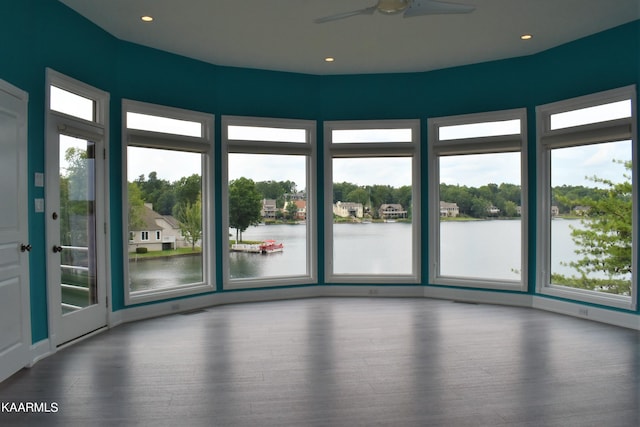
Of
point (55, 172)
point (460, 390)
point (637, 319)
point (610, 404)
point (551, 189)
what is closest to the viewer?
point (610, 404)

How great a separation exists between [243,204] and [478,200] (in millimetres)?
3185

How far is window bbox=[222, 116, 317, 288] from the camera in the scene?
634 centimetres

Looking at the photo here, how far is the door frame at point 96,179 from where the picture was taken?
13.7 ft

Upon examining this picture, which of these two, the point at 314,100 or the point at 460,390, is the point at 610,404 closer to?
the point at 460,390

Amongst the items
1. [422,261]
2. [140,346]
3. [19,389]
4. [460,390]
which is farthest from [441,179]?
[19,389]

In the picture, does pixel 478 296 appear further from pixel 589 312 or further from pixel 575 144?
pixel 575 144

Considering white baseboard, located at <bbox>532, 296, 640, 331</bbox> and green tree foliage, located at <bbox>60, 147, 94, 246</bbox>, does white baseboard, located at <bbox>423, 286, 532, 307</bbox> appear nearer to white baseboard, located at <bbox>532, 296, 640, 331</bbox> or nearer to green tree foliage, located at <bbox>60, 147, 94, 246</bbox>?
white baseboard, located at <bbox>532, 296, 640, 331</bbox>

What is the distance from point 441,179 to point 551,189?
1.40 m

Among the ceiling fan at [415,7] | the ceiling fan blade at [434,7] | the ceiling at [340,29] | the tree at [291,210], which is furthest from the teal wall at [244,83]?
the ceiling fan blade at [434,7]

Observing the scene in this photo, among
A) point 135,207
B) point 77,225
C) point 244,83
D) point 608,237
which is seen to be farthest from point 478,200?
point 77,225

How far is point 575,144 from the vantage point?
547 cm

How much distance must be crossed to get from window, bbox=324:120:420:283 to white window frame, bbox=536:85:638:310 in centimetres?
157

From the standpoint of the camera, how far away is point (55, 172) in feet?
14.0

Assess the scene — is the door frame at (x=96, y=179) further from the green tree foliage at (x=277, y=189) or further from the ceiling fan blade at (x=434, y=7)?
the ceiling fan blade at (x=434, y=7)
